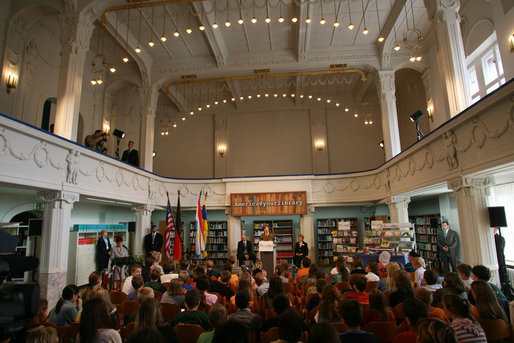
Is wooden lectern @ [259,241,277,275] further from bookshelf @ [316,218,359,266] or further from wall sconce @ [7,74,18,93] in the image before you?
wall sconce @ [7,74,18,93]

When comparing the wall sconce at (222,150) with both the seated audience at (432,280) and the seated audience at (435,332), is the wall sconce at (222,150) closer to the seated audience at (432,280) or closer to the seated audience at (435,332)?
the seated audience at (432,280)

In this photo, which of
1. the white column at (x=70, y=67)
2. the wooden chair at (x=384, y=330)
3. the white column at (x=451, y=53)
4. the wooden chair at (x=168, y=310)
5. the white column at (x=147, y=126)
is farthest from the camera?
the white column at (x=147, y=126)

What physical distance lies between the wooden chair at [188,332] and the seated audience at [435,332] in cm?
178

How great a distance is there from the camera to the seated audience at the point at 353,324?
7.66 feet

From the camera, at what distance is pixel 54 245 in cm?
614

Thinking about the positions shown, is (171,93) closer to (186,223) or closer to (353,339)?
(186,223)

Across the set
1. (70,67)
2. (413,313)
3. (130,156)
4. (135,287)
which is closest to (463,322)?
(413,313)

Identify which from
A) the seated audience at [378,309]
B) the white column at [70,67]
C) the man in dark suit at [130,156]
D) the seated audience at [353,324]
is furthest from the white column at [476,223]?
the man in dark suit at [130,156]

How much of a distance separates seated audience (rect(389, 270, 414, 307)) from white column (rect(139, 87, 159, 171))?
30.4 ft

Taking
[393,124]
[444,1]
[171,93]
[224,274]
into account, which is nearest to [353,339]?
[224,274]

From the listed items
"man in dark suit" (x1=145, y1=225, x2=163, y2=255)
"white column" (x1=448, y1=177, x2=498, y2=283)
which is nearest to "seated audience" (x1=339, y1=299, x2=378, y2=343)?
"white column" (x1=448, y1=177, x2=498, y2=283)

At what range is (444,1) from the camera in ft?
22.0

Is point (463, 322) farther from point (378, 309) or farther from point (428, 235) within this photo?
point (428, 235)

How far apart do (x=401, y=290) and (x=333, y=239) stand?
28.5ft
